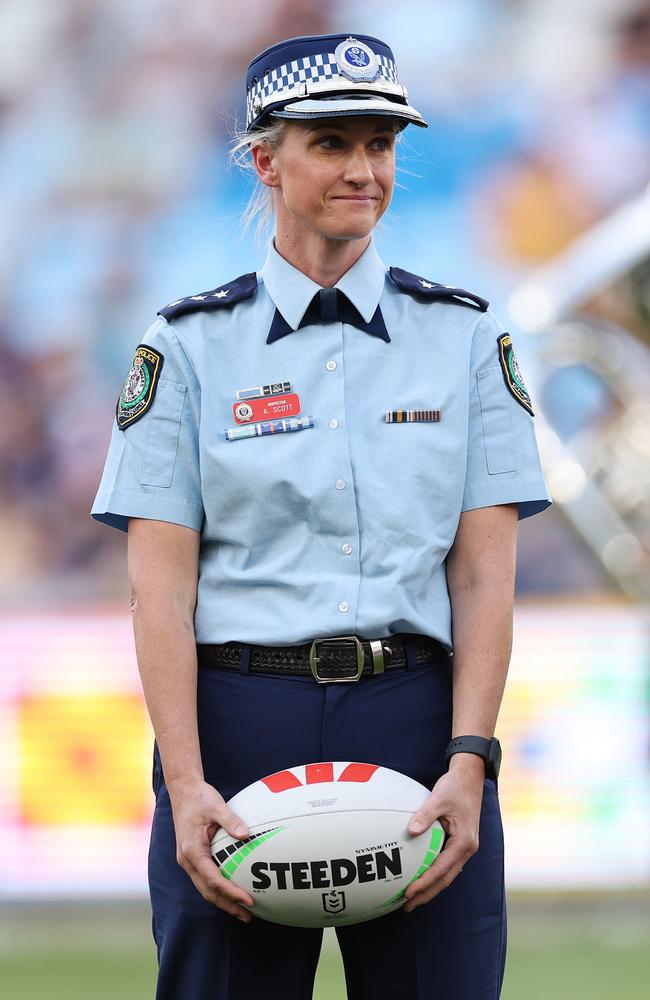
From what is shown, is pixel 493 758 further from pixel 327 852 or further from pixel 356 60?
pixel 356 60

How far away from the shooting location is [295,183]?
190 centimetres

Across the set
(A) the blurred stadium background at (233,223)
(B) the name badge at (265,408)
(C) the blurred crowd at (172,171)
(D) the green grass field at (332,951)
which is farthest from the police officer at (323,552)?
(C) the blurred crowd at (172,171)

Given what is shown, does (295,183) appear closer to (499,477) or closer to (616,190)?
(499,477)

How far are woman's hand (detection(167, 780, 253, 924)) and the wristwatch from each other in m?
0.27

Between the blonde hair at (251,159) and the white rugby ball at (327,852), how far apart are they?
76cm

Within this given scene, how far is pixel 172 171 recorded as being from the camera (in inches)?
241

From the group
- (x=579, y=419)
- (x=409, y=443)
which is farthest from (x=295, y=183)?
(x=579, y=419)

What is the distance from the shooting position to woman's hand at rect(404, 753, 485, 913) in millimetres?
1779

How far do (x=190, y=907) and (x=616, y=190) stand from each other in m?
4.57

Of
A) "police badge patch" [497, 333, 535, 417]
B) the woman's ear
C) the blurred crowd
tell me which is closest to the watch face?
"police badge patch" [497, 333, 535, 417]

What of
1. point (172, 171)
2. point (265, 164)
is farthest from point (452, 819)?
point (172, 171)

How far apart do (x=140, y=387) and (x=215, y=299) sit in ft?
0.50

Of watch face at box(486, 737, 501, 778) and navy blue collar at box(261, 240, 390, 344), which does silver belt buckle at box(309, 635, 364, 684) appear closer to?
watch face at box(486, 737, 501, 778)

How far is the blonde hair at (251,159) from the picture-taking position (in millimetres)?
1936
